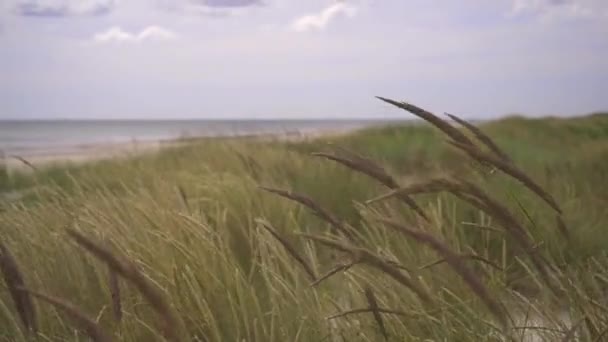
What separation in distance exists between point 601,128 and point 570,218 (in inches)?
554

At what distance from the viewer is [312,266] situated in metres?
2.27

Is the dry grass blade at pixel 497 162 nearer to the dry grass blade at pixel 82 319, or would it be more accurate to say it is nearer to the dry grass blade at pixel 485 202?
the dry grass blade at pixel 485 202

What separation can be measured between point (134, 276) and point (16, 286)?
1.39ft

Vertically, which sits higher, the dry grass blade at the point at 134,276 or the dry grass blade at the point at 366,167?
the dry grass blade at the point at 366,167

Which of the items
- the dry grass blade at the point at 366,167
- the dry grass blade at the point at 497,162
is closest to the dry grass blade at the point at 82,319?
the dry grass blade at the point at 366,167

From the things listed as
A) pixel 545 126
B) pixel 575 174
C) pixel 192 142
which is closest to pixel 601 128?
pixel 545 126

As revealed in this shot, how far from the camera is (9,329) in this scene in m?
2.36

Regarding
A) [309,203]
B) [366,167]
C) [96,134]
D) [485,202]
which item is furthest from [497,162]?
[96,134]

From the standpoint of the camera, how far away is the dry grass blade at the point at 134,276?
3.36ft

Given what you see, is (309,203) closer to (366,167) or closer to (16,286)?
(366,167)

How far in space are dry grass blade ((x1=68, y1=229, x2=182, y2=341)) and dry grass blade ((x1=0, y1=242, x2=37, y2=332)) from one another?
387mm

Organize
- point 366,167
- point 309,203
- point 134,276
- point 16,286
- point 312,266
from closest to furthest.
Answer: point 134,276
point 16,286
point 366,167
point 309,203
point 312,266

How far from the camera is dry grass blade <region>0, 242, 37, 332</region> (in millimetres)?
1441

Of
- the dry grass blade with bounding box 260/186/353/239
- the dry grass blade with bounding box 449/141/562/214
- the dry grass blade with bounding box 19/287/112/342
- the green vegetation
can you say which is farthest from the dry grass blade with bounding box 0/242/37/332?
the dry grass blade with bounding box 449/141/562/214
